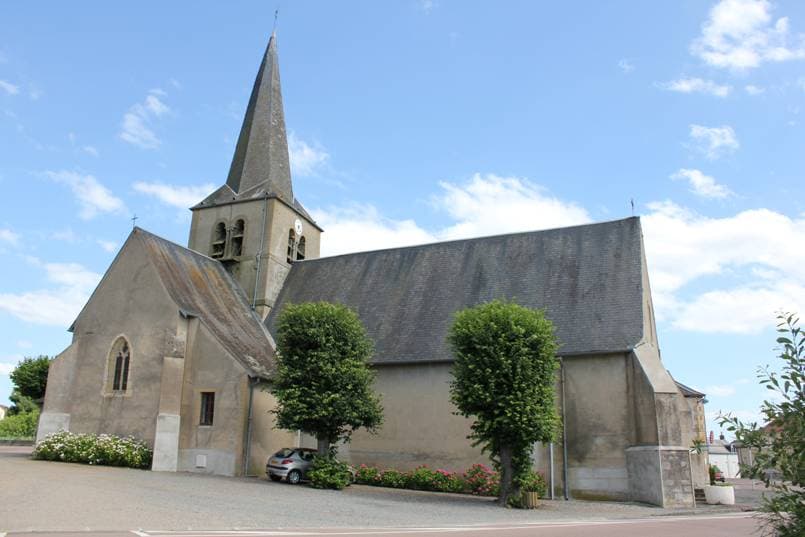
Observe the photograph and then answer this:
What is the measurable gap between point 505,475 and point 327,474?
226 inches

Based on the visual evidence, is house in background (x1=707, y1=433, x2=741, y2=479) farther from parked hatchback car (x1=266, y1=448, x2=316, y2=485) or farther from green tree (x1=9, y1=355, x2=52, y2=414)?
green tree (x1=9, y1=355, x2=52, y2=414)

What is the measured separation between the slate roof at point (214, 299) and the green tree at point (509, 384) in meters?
8.60

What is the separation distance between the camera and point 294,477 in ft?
71.8

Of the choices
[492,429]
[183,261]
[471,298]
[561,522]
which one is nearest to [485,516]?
[561,522]

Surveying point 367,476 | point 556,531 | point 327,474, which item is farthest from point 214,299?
point 556,531

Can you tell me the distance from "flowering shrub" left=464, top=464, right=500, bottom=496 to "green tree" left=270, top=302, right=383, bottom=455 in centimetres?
373

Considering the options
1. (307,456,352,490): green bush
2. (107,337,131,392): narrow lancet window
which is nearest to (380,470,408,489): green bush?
(307,456,352,490): green bush

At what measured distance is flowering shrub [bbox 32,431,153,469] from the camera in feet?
74.2

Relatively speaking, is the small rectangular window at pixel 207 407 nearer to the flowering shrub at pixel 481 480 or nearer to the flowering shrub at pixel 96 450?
the flowering shrub at pixel 96 450

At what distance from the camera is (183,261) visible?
94.2 ft

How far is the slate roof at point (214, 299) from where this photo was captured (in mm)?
25375

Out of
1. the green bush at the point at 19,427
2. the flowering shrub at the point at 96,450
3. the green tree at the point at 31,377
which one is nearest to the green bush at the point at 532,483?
the flowering shrub at the point at 96,450

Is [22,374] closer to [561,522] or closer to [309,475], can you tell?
[309,475]

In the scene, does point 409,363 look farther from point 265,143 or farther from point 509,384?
point 265,143
